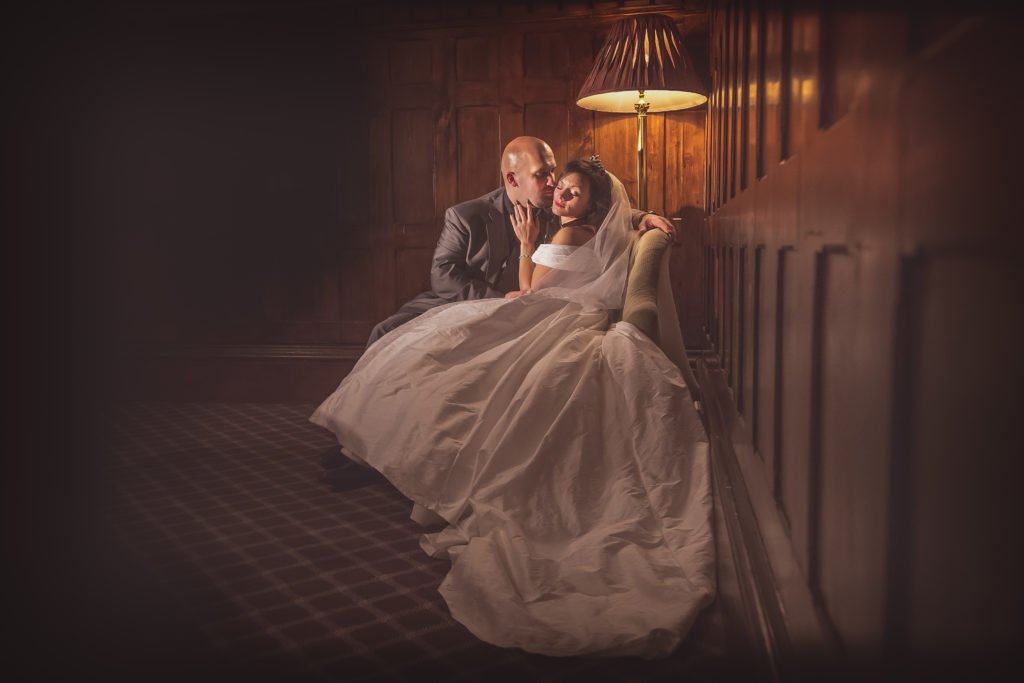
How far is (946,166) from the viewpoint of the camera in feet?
1.40

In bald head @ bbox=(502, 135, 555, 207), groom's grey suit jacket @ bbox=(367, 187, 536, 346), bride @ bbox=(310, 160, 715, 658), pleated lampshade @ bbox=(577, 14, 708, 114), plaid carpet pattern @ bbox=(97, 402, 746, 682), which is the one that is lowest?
plaid carpet pattern @ bbox=(97, 402, 746, 682)

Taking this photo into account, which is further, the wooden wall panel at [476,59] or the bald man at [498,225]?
the wooden wall panel at [476,59]

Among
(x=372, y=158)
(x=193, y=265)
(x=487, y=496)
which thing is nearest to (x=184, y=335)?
(x=193, y=265)

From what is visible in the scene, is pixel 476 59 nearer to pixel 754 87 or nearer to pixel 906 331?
pixel 754 87

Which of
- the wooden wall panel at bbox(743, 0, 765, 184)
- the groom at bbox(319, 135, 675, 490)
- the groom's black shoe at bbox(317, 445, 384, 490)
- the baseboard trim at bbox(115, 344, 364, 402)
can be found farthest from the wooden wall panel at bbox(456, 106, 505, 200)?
the wooden wall panel at bbox(743, 0, 765, 184)

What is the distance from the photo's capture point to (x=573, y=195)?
3094 millimetres

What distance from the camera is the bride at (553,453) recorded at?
1717mm

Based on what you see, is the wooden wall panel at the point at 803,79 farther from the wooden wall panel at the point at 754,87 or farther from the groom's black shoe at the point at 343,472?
the groom's black shoe at the point at 343,472

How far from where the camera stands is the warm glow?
3803 millimetres

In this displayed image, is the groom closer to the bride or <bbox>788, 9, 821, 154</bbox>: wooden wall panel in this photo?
the bride

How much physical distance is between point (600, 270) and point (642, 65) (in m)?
1.22

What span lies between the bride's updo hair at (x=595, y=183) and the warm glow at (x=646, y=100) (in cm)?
74

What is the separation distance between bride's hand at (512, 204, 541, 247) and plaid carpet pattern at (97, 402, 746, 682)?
1224 millimetres

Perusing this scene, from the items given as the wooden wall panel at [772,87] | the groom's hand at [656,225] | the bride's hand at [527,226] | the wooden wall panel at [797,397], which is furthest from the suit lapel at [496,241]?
the wooden wall panel at [797,397]
